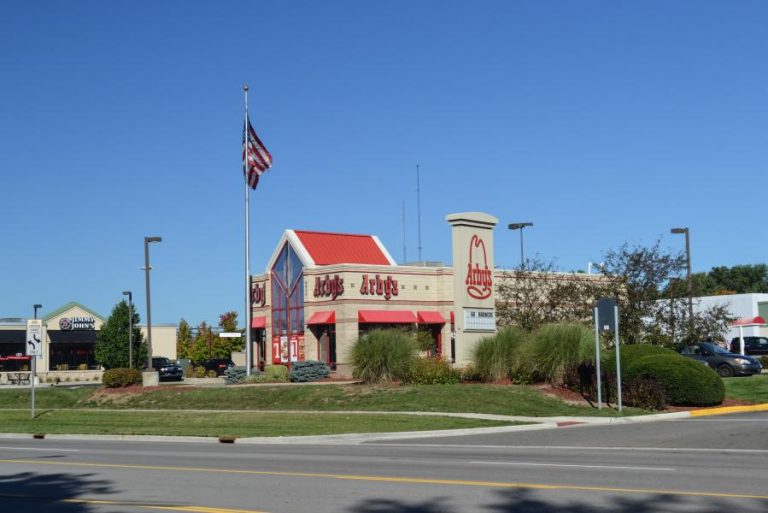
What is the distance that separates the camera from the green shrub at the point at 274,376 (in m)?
42.0

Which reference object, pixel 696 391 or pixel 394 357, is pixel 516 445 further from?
pixel 394 357

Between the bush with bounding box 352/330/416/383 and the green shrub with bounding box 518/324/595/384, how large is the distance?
413cm

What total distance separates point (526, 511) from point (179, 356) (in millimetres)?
84668

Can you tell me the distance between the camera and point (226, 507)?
11.6 m

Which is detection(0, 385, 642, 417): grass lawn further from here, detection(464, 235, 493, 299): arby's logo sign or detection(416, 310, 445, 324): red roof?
detection(416, 310, 445, 324): red roof

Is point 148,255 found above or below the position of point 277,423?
above

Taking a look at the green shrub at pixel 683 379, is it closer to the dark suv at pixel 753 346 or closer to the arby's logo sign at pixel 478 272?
the arby's logo sign at pixel 478 272

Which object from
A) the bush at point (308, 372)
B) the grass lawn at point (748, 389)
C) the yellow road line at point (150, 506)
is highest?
the bush at point (308, 372)

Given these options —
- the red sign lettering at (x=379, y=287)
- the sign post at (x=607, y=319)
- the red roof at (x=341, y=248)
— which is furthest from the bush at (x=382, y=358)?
the red roof at (x=341, y=248)

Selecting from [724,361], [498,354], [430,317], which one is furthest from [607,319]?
[430,317]

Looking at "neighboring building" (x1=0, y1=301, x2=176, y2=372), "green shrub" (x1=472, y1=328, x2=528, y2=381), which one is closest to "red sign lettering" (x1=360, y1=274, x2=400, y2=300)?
Answer: "green shrub" (x1=472, y1=328, x2=528, y2=381)

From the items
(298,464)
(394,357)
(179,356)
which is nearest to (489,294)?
(394,357)

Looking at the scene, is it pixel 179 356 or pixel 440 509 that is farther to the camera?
pixel 179 356

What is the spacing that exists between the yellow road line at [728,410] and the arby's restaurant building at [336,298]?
21.3m
